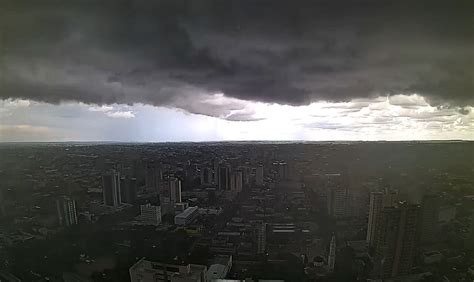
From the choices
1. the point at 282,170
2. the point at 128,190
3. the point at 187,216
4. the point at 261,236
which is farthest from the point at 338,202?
the point at 128,190

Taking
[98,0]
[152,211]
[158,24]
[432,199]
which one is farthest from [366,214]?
[98,0]

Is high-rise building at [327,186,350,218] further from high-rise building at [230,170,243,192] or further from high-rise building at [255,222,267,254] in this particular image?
high-rise building at [230,170,243,192]

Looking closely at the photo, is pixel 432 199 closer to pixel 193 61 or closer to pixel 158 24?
pixel 193 61

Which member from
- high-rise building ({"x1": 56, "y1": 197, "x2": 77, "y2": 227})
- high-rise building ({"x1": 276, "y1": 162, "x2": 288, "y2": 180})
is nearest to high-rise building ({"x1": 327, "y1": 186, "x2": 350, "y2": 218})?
high-rise building ({"x1": 276, "y1": 162, "x2": 288, "y2": 180})

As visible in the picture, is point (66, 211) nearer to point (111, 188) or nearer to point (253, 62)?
point (111, 188)

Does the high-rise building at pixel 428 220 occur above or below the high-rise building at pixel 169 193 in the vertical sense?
below

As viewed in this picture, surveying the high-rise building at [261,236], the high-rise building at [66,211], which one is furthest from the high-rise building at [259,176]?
the high-rise building at [66,211]

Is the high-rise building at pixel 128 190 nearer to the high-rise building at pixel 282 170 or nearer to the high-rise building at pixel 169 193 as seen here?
the high-rise building at pixel 169 193
